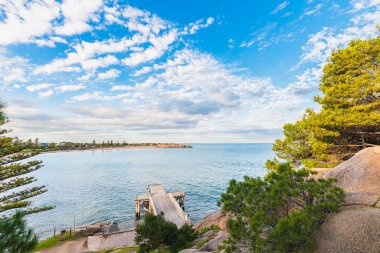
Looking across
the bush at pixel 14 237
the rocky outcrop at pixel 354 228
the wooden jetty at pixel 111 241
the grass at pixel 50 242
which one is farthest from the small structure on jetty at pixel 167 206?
the rocky outcrop at pixel 354 228

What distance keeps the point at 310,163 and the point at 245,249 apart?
53.7 ft

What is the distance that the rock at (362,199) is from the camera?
6.71m

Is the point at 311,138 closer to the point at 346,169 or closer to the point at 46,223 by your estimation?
the point at 346,169

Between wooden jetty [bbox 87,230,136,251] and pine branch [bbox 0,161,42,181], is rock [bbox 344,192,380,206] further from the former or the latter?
pine branch [bbox 0,161,42,181]

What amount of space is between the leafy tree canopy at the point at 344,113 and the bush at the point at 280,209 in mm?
13482

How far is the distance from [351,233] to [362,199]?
6.79ft

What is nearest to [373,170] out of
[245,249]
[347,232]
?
[347,232]

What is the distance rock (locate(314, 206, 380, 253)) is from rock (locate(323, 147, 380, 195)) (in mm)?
5103

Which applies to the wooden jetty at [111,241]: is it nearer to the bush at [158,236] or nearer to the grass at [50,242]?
the grass at [50,242]

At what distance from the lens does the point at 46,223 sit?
1153 inches

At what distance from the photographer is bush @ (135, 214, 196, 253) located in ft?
39.4

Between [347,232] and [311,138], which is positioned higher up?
[311,138]

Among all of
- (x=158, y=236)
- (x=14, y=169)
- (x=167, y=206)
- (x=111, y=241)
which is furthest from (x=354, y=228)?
(x=167, y=206)

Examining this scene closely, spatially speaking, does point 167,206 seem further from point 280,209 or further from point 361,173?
point 280,209
